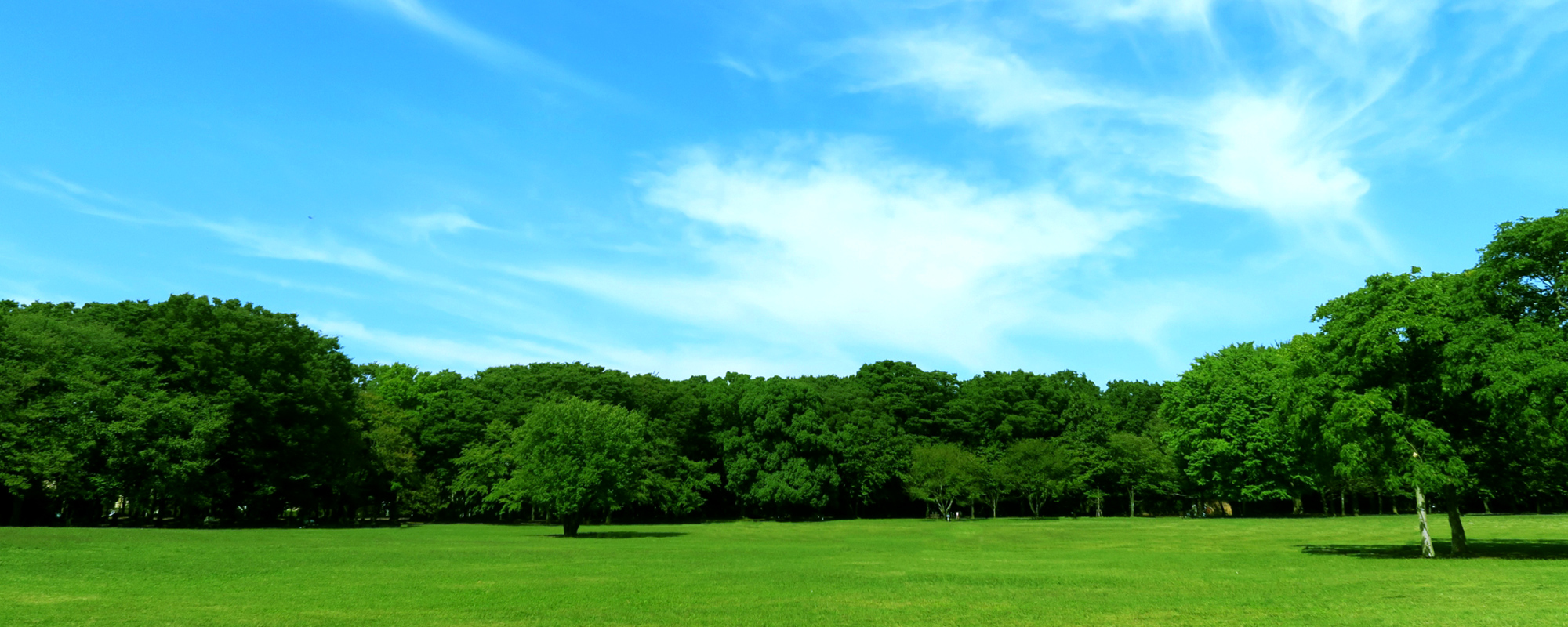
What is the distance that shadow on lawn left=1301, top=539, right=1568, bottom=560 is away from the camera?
3209 cm

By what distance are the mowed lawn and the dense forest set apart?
17.5ft

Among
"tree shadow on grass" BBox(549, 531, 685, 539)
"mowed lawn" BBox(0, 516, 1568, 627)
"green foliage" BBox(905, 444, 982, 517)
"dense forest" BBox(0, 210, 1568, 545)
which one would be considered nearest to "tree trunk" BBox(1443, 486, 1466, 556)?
"dense forest" BBox(0, 210, 1568, 545)

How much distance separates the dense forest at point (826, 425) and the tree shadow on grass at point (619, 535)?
6.51ft

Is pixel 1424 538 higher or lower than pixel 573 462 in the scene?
lower

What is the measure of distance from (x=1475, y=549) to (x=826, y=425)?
58.7 metres

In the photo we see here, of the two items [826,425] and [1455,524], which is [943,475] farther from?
[1455,524]

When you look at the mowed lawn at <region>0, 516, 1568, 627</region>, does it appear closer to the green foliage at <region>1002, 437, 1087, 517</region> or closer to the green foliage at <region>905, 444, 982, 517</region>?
the green foliage at <region>1002, 437, 1087, 517</region>

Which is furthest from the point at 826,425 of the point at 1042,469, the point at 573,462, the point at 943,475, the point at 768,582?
the point at 768,582

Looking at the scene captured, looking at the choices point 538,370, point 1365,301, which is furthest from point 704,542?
point 538,370

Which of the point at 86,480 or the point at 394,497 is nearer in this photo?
the point at 86,480

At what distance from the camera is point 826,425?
89.6 metres

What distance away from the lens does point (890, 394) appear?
105188mm

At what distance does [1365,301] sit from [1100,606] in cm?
2201

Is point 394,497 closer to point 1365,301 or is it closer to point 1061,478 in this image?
point 1061,478
